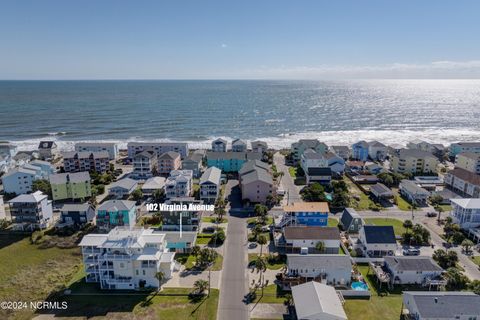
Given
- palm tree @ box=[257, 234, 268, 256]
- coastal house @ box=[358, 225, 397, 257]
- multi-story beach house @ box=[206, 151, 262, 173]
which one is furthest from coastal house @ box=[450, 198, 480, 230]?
multi-story beach house @ box=[206, 151, 262, 173]

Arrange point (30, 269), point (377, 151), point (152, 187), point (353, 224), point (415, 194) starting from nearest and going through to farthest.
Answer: point (30, 269) → point (353, 224) → point (415, 194) → point (152, 187) → point (377, 151)

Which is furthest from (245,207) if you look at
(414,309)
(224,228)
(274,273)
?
(414,309)

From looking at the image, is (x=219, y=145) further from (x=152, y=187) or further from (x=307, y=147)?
(x=152, y=187)

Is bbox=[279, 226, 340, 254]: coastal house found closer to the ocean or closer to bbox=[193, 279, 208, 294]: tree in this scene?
bbox=[193, 279, 208, 294]: tree

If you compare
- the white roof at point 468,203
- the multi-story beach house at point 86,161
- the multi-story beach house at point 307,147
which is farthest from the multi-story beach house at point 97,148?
the white roof at point 468,203

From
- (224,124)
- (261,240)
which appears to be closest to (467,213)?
(261,240)

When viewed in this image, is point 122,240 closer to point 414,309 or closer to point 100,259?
point 100,259
